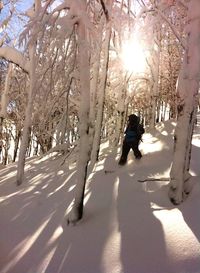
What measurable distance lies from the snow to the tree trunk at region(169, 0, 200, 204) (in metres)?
0.42

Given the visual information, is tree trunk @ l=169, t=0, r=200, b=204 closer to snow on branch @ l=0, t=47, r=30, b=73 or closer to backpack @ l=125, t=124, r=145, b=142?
backpack @ l=125, t=124, r=145, b=142

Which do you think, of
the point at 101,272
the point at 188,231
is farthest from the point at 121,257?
the point at 188,231

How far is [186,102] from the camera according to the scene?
8.05 metres

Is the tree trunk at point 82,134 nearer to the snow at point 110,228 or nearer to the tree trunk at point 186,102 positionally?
the snow at point 110,228

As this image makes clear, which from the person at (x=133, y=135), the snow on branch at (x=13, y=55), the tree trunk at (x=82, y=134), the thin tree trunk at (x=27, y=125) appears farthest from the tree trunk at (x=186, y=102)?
the snow on branch at (x=13, y=55)

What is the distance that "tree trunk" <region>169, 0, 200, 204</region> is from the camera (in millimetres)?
7965

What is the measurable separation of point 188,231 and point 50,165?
1054 centimetres

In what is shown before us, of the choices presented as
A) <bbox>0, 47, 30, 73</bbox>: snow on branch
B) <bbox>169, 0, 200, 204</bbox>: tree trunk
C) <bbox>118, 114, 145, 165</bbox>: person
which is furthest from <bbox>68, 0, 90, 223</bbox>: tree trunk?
<bbox>0, 47, 30, 73</bbox>: snow on branch

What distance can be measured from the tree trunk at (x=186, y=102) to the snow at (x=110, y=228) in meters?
0.42

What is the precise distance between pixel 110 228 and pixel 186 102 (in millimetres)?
2760

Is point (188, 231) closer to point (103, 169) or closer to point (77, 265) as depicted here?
point (77, 265)

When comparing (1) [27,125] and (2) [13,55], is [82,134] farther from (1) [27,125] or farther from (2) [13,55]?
(2) [13,55]

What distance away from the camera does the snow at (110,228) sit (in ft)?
20.0

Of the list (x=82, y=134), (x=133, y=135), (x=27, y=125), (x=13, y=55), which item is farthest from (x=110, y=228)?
(x=13, y=55)
